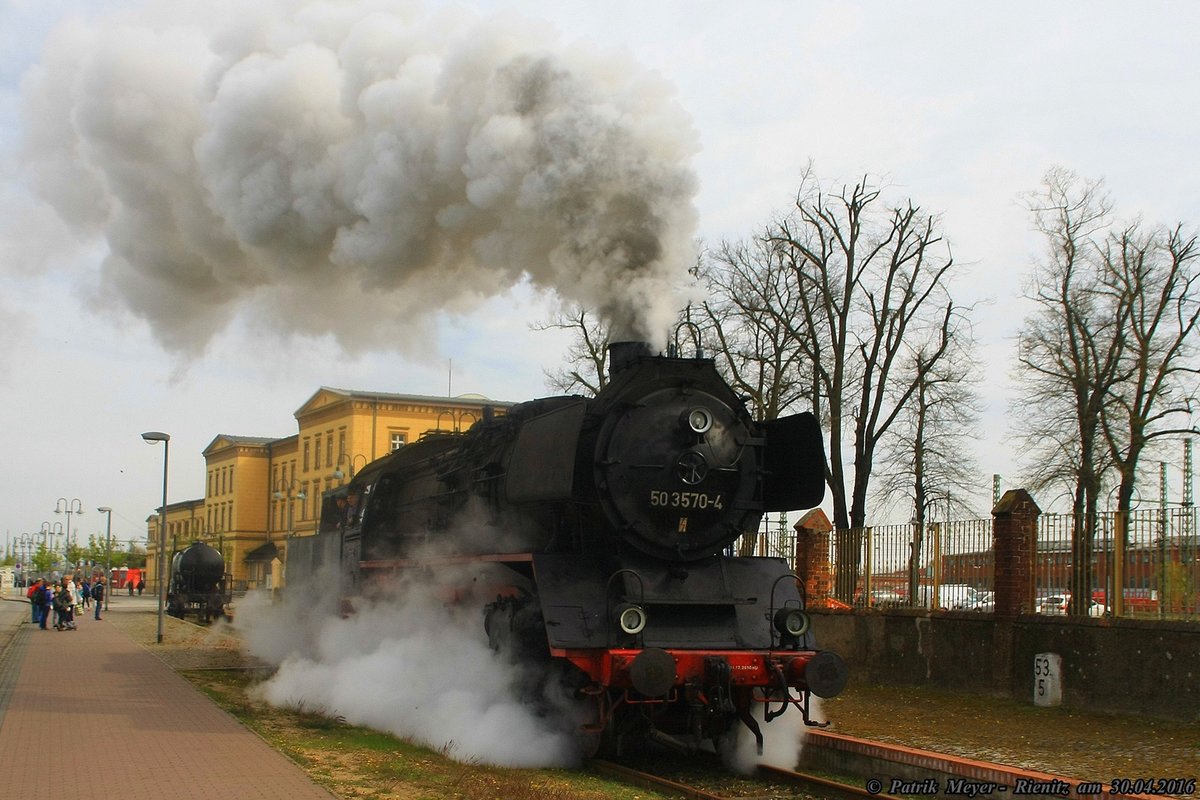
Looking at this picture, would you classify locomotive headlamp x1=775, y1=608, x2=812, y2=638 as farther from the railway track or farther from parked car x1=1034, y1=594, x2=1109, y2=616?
parked car x1=1034, y1=594, x2=1109, y2=616

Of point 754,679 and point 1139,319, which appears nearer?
point 754,679

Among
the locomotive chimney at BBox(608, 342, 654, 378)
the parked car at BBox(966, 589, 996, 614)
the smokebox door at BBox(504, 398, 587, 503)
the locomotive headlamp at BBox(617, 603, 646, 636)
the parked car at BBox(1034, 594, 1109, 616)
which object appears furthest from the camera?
the parked car at BBox(966, 589, 996, 614)

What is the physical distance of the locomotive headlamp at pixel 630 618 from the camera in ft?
27.3

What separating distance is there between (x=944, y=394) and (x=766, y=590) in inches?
649

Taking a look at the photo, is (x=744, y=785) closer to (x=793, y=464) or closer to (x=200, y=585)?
(x=793, y=464)

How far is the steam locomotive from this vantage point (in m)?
8.39

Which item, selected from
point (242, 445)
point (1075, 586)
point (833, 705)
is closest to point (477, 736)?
point (833, 705)

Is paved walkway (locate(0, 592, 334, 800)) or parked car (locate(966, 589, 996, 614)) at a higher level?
parked car (locate(966, 589, 996, 614))

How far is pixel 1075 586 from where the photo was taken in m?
12.6

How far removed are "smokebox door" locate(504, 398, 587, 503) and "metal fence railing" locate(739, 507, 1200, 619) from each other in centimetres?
408

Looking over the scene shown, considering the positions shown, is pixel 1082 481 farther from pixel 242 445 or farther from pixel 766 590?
pixel 242 445

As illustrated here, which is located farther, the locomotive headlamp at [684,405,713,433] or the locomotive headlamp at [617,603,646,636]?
the locomotive headlamp at [684,405,713,433]

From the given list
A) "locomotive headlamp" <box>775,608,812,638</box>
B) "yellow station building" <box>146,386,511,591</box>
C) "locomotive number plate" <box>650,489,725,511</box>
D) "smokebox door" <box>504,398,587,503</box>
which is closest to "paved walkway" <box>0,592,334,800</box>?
"smokebox door" <box>504,398,587,503</box>

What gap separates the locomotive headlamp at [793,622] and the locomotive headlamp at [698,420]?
1.56 m
